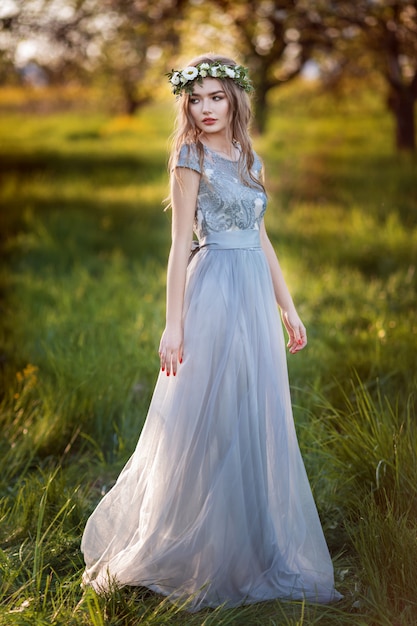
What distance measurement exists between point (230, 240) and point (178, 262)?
8.6 inches

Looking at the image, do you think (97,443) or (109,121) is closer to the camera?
(97,443)

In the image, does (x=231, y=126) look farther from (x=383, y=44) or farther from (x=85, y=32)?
(x=85, y=32)

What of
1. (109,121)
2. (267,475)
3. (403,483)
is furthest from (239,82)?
(109,121)

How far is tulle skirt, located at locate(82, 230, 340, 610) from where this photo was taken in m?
2.71

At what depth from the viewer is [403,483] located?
3002mm

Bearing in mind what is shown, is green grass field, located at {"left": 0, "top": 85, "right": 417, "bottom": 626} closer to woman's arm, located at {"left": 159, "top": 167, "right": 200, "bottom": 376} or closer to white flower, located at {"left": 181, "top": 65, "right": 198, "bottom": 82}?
woman's arm, located at {"left": 159, "top": 167, "right": 200, "bottom": 376}

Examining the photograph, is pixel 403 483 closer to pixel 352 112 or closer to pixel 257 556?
pixel 257 556

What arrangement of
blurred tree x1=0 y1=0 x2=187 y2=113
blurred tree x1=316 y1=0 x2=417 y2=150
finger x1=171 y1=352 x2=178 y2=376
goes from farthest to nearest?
blurred tree x1=0 y1=0 x2=187 y2=113, blurred tree x1=316 y1=0 x2=417 y2=150, finger x1=171 y1=352 x2=178 y2=376

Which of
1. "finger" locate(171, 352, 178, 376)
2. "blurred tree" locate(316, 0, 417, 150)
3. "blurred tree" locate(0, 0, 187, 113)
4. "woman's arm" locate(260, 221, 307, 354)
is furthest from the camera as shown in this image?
"blurred tree" locate(0, 0, 187, 113)

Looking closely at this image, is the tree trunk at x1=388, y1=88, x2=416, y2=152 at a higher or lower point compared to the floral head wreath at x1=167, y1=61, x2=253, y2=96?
higher

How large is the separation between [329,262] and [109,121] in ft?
39.7

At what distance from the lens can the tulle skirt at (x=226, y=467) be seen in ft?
8.87

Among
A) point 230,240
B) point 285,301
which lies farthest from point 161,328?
point 230,240

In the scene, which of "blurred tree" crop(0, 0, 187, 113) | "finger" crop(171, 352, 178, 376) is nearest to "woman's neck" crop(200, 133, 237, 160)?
"finger" crop(171, 352, 178, 376)
